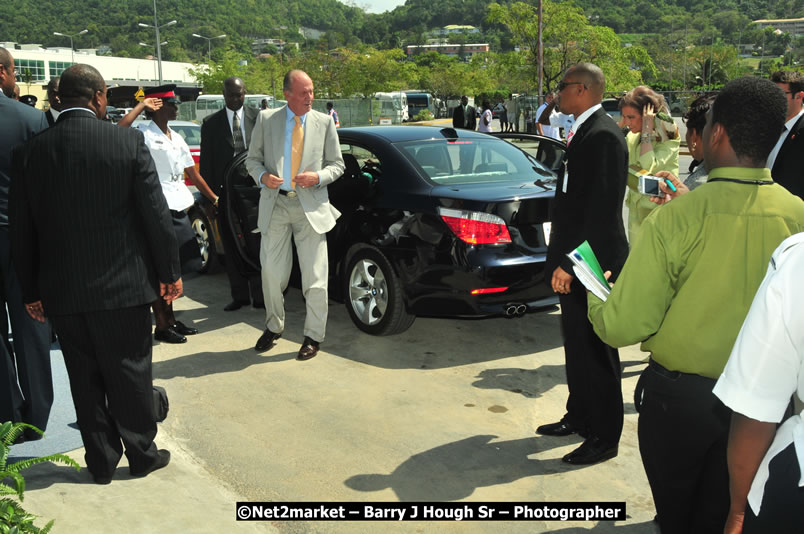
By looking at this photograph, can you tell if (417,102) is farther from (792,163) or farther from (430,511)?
(430,511)

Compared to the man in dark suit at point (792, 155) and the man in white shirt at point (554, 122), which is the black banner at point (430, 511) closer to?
the man in dark suit at point (792, 155)

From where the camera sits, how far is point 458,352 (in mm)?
5789

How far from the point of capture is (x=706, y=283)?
7.43 feet

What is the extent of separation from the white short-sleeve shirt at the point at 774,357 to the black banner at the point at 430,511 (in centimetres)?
192

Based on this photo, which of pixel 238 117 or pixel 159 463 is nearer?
pixel 159 463

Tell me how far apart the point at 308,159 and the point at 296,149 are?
12cm

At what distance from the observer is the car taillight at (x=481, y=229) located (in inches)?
211

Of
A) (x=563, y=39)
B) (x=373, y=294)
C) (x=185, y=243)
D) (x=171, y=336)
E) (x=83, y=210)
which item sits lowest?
(x=171, y=336)

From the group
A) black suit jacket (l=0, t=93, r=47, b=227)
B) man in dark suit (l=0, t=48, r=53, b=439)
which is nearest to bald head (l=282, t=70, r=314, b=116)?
man in dark suit (l=0, t=48, r=53, b=439)

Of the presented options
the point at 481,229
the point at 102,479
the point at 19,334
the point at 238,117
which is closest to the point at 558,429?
the point at 481,229

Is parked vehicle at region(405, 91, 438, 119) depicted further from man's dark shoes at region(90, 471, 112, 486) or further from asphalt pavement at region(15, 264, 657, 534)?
man's dark shoes at region(90, 471, 112, 486)

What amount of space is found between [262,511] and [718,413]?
2130 mm

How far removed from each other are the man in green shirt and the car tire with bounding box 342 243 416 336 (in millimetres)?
3479

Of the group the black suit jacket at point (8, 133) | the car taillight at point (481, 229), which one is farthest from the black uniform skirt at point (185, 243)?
the car taillight at point (481, 229)
